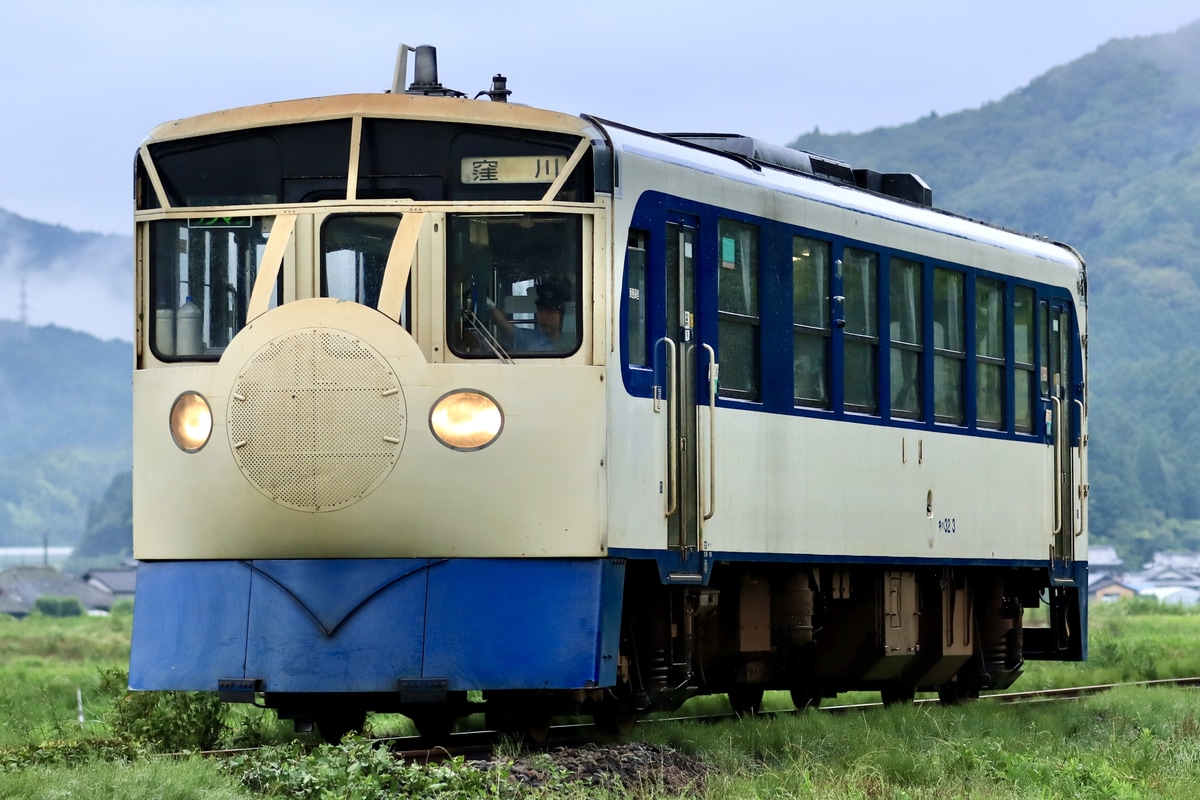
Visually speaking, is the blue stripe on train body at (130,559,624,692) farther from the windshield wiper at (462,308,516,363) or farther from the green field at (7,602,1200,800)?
the windshield wiper at (462,308,516,363)

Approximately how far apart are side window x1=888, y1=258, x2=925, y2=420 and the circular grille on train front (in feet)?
15.2

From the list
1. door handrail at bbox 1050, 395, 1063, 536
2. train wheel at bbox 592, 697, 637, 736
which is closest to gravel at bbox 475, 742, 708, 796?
train wheel at bbox 592, 697, 637, 736

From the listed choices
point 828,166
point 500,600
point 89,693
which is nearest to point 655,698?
point 500,600

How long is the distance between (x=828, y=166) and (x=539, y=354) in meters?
4.51

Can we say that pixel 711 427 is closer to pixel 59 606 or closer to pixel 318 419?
pixel 318 419

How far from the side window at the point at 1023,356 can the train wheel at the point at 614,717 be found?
16.6 ft

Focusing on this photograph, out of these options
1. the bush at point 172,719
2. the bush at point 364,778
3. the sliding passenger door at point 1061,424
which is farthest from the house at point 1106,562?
the bush at point 364,778

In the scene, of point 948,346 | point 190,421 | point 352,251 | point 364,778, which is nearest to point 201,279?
point 190,421

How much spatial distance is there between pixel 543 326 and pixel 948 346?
16.2ft

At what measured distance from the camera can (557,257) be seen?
396 inches

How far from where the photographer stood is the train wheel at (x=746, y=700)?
1372 cm

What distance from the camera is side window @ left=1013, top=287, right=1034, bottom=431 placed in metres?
15.2

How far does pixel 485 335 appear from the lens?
998 cm

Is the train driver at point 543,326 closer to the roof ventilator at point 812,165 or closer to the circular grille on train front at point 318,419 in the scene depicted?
the circular grille on train front at point 318,419
